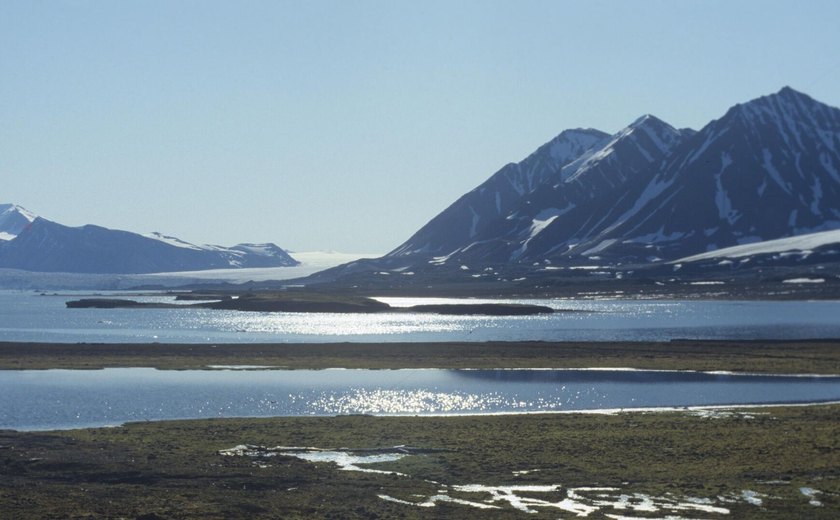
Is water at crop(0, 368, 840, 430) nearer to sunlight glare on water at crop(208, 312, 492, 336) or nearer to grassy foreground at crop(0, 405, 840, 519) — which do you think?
grassy foreground at crop(0, 405, 840, 519)

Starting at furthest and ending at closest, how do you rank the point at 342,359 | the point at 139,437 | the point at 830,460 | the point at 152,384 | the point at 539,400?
the point at 342,359 → the point at 152,384 → the point at 539,400 → the point at 139,437 → the point at 830,460

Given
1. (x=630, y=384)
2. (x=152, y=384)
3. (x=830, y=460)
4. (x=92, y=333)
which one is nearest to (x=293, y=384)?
(x=152, y=384)

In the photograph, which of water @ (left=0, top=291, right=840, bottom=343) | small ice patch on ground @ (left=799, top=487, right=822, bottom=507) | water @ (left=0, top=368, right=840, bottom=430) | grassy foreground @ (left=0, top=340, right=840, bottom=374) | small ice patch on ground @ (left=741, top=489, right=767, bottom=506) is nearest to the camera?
small ice patch on ground @ (left=799, top=487, right=822, bottom=507)

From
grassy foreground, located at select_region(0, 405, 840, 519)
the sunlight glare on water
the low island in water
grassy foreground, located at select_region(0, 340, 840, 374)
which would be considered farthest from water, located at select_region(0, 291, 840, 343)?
grassy foreground, located at select_region(0, 405, 840, 519)

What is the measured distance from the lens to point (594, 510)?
99.7 feet

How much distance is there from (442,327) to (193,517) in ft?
357

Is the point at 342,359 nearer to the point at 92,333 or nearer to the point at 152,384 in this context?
the point at 152,384

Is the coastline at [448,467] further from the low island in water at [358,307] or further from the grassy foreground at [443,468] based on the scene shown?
the low island in water at [358,307]

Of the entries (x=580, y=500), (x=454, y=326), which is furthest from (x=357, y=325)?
(x=580, y=500)

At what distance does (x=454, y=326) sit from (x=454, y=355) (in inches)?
2078

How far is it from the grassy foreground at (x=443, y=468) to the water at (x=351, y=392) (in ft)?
18.9

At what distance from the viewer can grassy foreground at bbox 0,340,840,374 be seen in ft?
259

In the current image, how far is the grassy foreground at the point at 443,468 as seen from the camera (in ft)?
101

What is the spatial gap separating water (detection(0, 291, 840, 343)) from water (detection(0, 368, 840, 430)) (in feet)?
114
